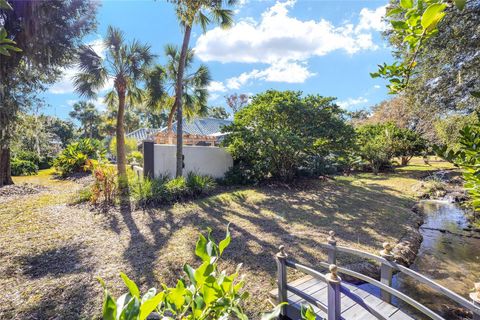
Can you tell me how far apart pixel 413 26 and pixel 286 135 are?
302 inches

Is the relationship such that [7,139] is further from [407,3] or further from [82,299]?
[407,3]

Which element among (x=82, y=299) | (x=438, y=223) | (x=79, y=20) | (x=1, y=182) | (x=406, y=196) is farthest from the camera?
(x=1, y=182)

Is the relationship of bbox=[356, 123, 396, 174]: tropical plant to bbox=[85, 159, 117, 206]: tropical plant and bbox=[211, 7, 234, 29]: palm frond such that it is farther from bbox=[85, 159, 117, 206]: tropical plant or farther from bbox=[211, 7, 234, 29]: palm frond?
bbox=[85, 159, 117, 206]: tropical plant

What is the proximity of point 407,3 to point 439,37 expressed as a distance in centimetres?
763

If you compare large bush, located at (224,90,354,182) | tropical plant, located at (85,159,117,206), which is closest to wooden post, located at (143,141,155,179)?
tropical plant, located at (85,159,117,206)

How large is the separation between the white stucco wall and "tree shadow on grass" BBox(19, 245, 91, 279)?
4764mm

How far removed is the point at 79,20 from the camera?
7.74 meters

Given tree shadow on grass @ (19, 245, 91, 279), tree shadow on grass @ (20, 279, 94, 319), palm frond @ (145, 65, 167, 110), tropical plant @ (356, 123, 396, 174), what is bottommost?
tree shadow on grass @ (19, 245, 91, 279)

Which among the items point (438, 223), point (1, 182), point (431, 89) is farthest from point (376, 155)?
point (1, 182)

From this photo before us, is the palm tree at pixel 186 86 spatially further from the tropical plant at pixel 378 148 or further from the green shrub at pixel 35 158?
the green shrub at pixel 35 158

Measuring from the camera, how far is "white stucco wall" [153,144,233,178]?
9297mm

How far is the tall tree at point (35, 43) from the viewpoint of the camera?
648 cm

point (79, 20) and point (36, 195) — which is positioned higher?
point (79, 20)

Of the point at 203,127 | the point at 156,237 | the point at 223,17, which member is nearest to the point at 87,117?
the point at 203,127
